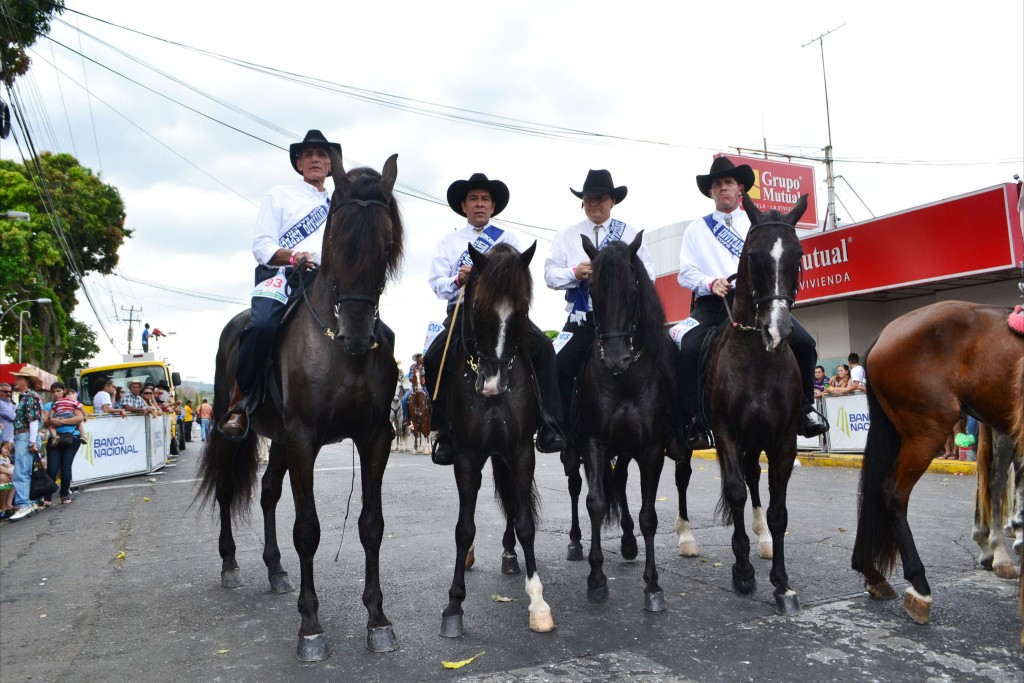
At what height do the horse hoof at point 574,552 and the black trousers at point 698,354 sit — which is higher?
the black trousers at point 698,354

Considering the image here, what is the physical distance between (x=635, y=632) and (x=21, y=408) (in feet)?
33.8

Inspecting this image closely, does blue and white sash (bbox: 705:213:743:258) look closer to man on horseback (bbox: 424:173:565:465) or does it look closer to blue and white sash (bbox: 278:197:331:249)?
man on horseback (bbox: 424:173:565:465)

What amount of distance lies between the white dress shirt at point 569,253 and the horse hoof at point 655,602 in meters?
2.34

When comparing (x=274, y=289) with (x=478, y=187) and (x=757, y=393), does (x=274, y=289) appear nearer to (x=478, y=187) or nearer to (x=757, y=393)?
(x=478, y=187)

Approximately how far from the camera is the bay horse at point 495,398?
4.55 metres

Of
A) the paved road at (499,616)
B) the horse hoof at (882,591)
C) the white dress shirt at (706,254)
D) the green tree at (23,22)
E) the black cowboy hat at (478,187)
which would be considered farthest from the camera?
the green tree at (23,22)

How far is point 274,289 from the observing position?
204 inches

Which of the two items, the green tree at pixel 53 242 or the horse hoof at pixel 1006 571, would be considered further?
the green tree at pixel 53 242

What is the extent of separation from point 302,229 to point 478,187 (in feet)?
4.81

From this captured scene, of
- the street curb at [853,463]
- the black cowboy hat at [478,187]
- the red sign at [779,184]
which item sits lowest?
the street curb at [853,463]

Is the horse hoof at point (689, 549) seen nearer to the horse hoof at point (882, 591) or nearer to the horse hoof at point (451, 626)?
the horse hoof at point (882, 591)

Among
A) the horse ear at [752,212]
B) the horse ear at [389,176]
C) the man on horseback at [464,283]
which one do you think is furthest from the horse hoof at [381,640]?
the horse ear at [752,212]

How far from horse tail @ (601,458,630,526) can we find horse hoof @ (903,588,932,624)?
220cm

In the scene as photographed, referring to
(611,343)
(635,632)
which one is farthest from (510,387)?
(635,632)
